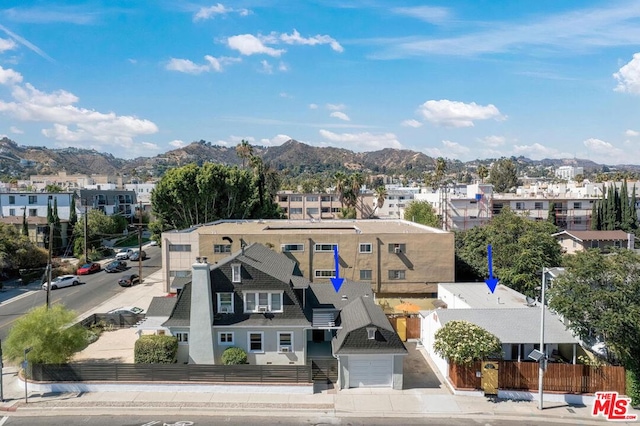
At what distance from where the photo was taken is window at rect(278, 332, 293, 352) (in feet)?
86.8

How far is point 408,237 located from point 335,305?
45.8ft

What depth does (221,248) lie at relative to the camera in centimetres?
4369

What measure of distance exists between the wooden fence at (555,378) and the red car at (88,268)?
4630 cm

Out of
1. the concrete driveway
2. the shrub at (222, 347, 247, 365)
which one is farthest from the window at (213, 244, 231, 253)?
the concrete driveway

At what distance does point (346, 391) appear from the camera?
24016 millimetres

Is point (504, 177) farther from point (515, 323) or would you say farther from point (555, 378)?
point (555, 378)

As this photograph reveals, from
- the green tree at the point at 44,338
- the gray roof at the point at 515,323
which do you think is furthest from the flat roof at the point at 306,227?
the green tree at the point at 44,338

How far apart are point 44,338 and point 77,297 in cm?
2145

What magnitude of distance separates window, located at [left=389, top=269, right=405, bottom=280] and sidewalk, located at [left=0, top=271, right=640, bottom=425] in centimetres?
1882

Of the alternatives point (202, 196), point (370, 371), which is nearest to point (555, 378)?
point (370, 371)

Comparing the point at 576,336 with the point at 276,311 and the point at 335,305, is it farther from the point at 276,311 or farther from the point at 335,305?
the point at 276,311

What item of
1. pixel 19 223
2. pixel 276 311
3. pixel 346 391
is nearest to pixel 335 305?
pixel 276 311

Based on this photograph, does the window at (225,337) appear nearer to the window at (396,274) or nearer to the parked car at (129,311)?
the parked car at (129,311)

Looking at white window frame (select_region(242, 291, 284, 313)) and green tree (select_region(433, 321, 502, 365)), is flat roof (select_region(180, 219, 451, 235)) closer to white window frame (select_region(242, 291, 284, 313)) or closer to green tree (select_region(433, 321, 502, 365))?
white window frame (select_region(242, 291, 284, 313))
